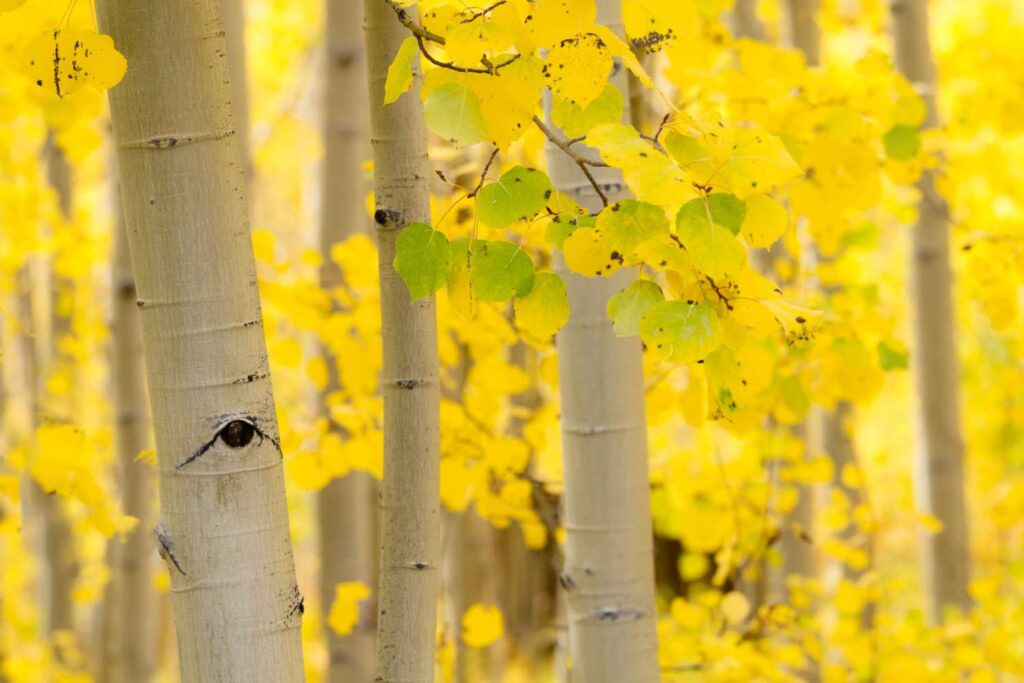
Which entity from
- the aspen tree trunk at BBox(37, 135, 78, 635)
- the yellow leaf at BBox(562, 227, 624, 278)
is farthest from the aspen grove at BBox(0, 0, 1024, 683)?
the aspen tree trunk at BBox(37, 135, 78, 635)

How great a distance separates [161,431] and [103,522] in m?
0.62

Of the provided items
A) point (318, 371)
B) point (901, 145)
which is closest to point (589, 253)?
point (901, 145)

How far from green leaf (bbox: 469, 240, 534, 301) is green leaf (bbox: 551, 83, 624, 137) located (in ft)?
0.57

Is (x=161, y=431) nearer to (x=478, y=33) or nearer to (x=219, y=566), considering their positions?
(x=219, y=566)

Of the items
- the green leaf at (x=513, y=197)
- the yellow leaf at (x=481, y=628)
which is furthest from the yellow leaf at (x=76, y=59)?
the yellow leaf at (x=481, y=628)

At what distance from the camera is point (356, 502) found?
2.80 metres

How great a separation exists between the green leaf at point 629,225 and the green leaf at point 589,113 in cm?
16

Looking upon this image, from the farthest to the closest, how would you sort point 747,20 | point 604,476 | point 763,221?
point 747,20
point 604,476
point 763,221

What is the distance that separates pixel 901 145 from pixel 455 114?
1.05 metres

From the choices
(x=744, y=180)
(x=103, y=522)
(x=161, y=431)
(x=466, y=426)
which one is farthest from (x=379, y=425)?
(x=744, y=180)

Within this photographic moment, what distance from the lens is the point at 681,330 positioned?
0.86 m

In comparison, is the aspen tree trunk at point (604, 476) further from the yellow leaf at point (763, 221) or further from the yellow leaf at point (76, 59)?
the yellow leaf at point (76, 59)

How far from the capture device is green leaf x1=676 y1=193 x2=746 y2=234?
87 cm

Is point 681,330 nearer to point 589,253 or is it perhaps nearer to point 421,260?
point 589,253
